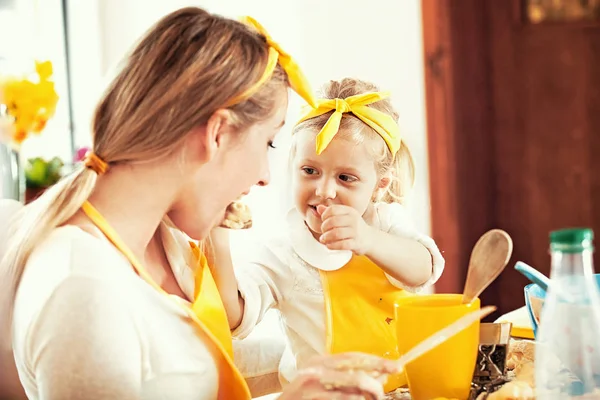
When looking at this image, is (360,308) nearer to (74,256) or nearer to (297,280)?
(297,280)

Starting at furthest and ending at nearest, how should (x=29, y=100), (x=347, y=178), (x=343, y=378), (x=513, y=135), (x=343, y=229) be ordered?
1. (x=513, y=135)
2. (x=29, y=100)
3. (x=347, y=178)
4. (x=343, y=229)
5. (x=343, y=378)

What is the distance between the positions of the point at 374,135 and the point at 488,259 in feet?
1.41

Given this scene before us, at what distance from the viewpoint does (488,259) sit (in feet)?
3.04

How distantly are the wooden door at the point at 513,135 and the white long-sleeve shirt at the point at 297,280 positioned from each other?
1973 millimetres

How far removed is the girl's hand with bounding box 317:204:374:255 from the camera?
117 cm

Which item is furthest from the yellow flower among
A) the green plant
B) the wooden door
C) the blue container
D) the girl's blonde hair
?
the blue container

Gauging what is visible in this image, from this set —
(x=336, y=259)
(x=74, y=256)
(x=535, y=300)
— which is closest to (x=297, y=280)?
(x=336, y=259)

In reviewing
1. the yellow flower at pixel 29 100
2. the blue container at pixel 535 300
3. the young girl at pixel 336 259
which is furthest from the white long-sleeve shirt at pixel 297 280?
the yellow flower at pixel 29 100

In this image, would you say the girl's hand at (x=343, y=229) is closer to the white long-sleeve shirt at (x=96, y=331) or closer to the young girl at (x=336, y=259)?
the young girl at (x=336, y=259)

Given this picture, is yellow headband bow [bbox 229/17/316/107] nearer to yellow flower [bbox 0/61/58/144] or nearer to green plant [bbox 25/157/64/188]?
yellow flower [bbox 0/61/58/144]

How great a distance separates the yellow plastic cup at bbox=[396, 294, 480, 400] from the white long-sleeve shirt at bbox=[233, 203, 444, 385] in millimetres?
335

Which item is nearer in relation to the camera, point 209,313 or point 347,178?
point 209,313

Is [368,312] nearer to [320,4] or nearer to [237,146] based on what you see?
[237,146]

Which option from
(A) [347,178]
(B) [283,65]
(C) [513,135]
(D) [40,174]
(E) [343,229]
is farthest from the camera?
(C) [513,135]
